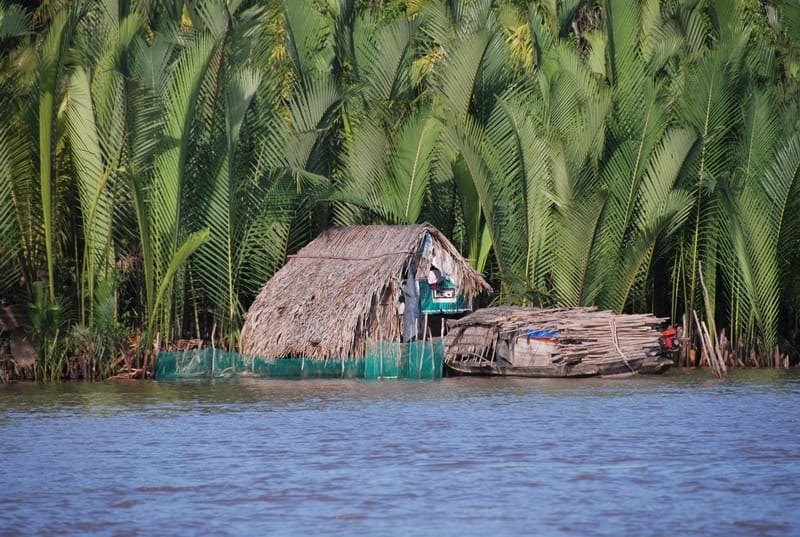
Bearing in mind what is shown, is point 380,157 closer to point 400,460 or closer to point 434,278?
point 434,278

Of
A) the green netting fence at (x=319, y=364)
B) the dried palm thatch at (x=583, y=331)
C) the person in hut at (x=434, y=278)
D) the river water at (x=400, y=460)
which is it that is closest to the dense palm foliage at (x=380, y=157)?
the green netting fence at (x=319, y=364)

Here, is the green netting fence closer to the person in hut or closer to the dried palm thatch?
the dried palm thatch

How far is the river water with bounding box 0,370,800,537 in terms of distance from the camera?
9.21 m

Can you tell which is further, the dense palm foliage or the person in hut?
the person in hut

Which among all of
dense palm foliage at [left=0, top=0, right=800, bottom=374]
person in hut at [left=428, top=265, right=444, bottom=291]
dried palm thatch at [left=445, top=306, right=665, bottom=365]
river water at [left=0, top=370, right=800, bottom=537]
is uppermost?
dense palm foliage at [left=0, top=0, right=800, bottom=374]

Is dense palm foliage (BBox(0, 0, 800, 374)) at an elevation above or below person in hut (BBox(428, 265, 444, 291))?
above

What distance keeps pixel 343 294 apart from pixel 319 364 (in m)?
1.14

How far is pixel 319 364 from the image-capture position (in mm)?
18859

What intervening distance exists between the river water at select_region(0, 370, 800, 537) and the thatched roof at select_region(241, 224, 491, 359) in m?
1.02

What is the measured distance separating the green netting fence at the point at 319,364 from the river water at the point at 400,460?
0.87 metres

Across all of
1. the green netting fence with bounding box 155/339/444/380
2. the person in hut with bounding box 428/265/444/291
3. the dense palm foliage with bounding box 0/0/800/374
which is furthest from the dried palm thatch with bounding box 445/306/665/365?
the dense palm foliage with bounding box 0/0/800/374

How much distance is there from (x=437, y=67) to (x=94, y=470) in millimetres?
11568

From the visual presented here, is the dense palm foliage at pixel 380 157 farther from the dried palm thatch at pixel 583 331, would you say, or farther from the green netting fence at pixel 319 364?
the dried palm thatch at pixel 583 331

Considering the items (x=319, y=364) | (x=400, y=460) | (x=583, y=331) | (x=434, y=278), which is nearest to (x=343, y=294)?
(x=319, y=364)
